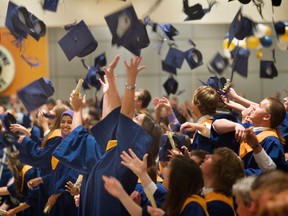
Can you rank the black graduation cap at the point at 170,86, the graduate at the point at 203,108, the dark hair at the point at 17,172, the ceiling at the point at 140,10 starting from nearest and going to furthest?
the graduate at the point at 203,108
the dark hair at the point at 17,172
the black graduation cap at the point at 170,86
the ceiling at the point at 140,10

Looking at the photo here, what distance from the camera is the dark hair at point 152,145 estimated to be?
15.1 feet

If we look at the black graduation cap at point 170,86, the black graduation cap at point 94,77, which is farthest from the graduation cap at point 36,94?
the black graduation cap at point 170,86

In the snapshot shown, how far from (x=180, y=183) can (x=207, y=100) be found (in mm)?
1708

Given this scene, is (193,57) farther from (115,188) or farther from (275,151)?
(115,188)

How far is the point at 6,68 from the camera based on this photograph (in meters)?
14.4

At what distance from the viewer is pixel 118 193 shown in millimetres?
3494

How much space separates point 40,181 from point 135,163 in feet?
8.82

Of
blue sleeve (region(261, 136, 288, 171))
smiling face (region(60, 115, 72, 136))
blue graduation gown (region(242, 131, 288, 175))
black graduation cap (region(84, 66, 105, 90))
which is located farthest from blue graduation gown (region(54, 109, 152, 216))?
black graduation cap (region(84, 66, 105, 90))

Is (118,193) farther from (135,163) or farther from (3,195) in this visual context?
(3,195)

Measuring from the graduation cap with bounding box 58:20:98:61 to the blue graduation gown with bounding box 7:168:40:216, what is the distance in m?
1.64

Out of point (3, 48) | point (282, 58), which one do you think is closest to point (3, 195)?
point (3, 48)

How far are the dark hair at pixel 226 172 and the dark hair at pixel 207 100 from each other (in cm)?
130

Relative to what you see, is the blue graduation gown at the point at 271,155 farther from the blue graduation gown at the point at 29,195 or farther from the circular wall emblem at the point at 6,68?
the circular wall emblem at the point at 6,68

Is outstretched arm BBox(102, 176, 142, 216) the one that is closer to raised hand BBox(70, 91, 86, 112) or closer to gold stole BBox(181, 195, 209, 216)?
gold stole BBox(181, 195, 209, 216)
